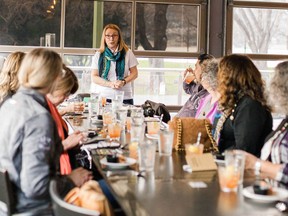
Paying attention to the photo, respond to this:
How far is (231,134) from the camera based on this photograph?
2.81m

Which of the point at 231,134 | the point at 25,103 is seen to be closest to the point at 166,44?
the point at 231,134

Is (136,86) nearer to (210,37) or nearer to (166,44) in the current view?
(166,44)

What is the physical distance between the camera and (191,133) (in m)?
2.55

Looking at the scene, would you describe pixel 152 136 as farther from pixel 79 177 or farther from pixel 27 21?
pixel 27 21

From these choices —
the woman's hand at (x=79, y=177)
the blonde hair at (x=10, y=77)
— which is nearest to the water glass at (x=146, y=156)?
the woman's hand at (x=79, y=177)

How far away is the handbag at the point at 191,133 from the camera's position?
2.54m

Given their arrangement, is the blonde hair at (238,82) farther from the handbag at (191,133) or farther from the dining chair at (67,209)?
the dining chair at (67,209)

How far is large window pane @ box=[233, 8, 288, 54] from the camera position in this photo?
23.2 feet

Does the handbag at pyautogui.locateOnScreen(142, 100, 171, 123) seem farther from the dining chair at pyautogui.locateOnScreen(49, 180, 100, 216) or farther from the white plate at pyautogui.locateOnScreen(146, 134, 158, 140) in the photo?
the dining chair at pyautogui.locateOnScreen(49, 180, 100, 216)

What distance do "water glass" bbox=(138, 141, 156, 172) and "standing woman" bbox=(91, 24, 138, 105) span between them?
123 inches

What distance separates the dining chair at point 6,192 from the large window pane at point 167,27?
5.06 metres

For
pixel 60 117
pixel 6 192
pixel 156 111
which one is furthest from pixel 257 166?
pixel 156 111

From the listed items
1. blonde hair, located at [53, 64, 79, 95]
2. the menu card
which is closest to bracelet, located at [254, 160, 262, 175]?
the menu card

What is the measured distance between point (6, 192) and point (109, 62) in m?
3.43
